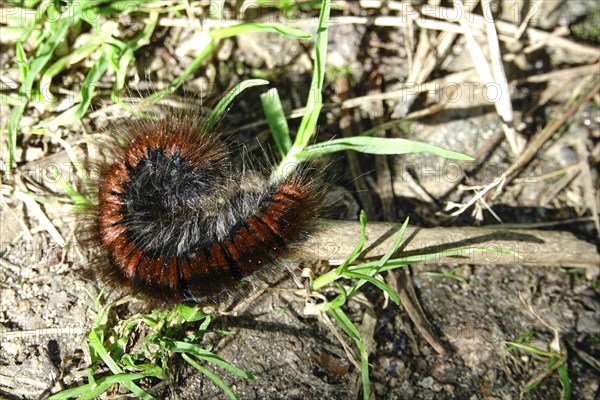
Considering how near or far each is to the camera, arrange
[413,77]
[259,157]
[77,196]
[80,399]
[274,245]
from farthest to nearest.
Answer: [413,77]
[259,157]
[77,196]
[274,245]
[80,399]

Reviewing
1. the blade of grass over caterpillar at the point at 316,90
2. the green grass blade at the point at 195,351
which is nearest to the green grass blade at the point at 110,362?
the green grass blade at the point at 195,351

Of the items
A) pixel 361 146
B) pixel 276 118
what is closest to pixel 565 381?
pixel 361 146

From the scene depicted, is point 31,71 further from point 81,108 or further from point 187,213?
point 187,213

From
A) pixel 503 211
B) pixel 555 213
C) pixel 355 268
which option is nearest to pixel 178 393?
pixel 355 268

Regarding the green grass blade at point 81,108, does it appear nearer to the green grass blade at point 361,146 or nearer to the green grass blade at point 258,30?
the green grass blade at point 258,30

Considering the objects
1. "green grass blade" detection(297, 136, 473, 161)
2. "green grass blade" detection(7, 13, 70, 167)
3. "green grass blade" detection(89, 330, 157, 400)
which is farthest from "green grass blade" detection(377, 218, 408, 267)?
"green grass blade" detection(7, 13, 70, 167)

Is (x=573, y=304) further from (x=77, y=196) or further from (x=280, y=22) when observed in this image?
(x=77, y=196)

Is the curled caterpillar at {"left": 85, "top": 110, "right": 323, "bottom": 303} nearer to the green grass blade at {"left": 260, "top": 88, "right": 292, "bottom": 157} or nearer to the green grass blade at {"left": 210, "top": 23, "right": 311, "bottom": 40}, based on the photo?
the green grass blade at {"left": 260, "top": 88, "right": 292, "bottom": 157}

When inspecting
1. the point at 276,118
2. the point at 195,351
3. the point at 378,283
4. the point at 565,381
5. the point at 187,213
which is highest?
the point at 276,118
